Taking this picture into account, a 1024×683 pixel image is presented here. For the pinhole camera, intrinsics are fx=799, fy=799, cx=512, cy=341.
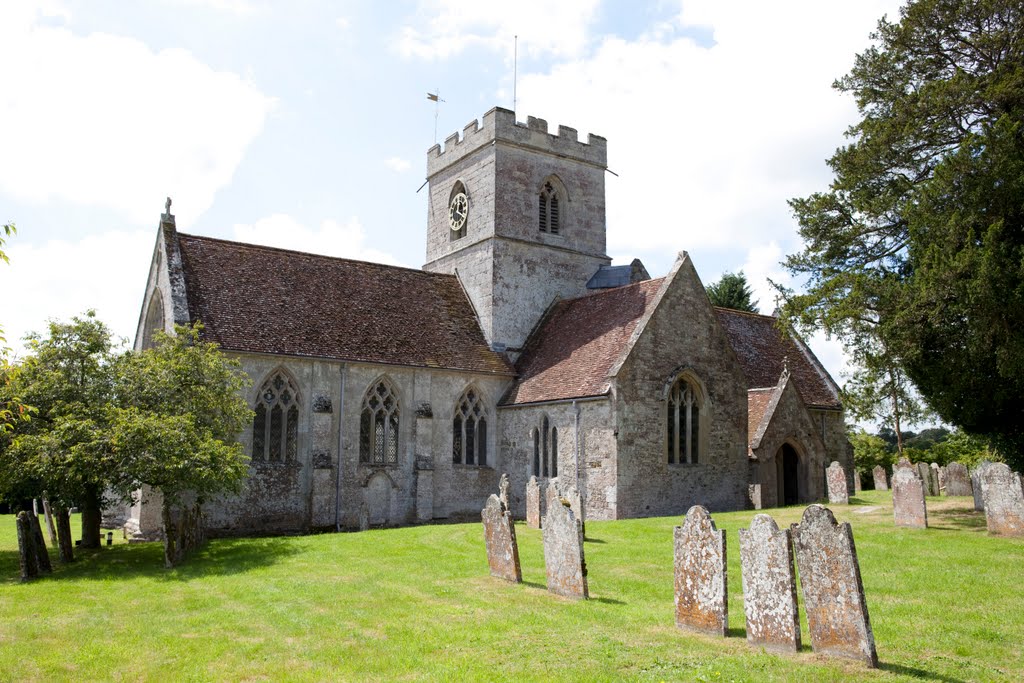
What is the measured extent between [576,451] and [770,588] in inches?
624

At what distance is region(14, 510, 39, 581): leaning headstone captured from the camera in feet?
53.2

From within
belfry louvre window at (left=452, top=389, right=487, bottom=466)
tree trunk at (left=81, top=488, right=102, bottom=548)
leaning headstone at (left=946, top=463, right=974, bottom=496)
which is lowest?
tree trunk at (left=81, top=488, right=102, bottom=548)

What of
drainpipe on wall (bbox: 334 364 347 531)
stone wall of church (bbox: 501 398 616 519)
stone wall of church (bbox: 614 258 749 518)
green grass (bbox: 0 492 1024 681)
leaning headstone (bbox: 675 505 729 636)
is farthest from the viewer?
drainpipe on wall (bbox: 334 364 347 531)

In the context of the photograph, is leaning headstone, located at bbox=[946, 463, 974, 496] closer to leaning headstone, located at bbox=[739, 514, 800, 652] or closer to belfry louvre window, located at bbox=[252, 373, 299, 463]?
leaning headstone, located at bbox=[739, 514, 800, 652]

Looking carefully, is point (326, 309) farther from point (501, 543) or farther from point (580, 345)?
point (501, 543)

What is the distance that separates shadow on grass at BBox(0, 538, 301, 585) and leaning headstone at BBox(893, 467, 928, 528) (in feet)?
47.2

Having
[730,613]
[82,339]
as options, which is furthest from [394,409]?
[730,613]

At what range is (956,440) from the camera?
39312mm

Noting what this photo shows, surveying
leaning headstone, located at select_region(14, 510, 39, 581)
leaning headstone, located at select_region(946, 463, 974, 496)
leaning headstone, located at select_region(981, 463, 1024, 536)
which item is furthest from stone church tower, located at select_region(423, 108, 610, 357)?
leaning headstone, located at select_region(981, 463, 1024, 536)

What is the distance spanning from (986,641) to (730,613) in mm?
3068

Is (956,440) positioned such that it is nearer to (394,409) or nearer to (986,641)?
(394,409)

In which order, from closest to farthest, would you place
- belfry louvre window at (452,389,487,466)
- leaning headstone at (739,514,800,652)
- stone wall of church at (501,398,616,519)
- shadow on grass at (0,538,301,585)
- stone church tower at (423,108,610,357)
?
leaning headstone at (739,514,800,652) < shadow on grass at (0,538,301,585) < stone wall of church at (501,398,616,519) < belfry louvre window at (452,389,487,466) < stone church tower at (423,108,610,357)

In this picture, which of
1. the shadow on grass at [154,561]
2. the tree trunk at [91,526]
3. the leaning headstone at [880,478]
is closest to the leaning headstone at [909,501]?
the shadow on grass at [154,561]

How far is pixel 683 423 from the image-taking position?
86.5 feet
